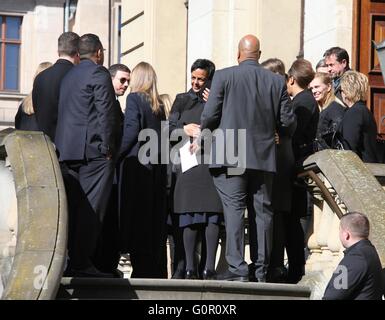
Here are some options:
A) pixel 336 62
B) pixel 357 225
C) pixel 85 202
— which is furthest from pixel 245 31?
pixel 357 225

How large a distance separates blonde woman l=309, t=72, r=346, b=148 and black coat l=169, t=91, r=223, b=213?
108 centimetres

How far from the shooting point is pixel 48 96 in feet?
41.5

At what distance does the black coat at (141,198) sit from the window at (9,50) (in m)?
37.6

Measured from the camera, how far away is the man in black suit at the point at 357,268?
10.6m

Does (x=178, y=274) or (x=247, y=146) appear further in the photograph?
(x=178, y=274)

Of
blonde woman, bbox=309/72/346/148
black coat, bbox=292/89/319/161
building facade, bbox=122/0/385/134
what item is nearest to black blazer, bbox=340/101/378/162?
blonde woman, bbox=309/72/346/148

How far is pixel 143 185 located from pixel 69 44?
136 centimetres

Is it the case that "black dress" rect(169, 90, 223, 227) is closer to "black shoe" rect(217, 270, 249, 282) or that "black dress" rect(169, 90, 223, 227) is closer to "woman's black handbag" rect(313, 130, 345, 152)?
"black shoe" rect(217, 270, 249, 282)

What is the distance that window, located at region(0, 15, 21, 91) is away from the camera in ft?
165

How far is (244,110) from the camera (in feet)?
40.6

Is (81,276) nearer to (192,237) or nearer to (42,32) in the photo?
(192,237)

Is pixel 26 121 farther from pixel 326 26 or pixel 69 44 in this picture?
pixel 326 26
